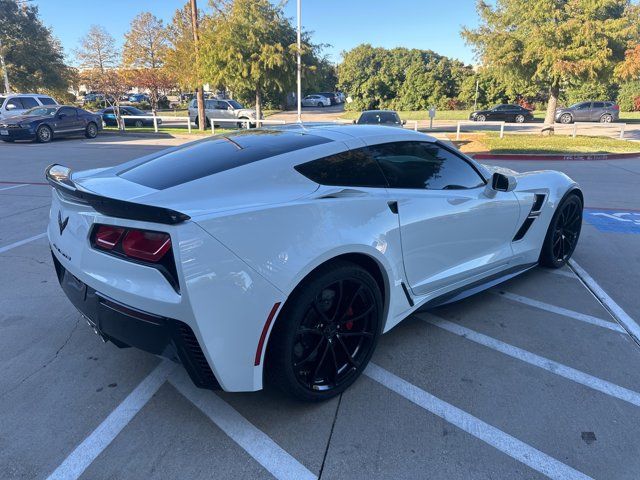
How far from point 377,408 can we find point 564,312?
2.08 metres

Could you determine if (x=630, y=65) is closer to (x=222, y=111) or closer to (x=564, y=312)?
(x=564, y=312)

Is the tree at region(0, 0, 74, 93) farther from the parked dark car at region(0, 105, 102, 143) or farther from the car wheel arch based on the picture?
the car wheel arch

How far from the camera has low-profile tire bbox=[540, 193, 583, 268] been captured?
437 centimetres

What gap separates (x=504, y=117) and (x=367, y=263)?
34.8m

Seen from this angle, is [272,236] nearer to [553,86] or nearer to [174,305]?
[174,305]

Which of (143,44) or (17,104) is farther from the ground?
(143,44)

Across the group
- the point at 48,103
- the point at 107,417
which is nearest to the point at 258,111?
the point at 48,103

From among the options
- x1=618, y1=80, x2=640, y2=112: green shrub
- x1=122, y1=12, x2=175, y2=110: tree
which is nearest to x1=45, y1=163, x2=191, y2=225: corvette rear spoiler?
x1=122, y1=12, x2=175, y2=110: tree

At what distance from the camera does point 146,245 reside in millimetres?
2117

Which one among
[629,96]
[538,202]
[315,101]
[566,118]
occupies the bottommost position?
[538,202]

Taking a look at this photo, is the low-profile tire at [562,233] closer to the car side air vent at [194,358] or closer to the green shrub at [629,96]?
the car side air vent at [194,358]

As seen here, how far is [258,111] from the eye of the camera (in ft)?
75.5

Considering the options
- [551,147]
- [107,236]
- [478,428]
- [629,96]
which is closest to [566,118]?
[629,96]

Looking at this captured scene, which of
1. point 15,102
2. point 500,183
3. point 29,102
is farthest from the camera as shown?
point 29,102
